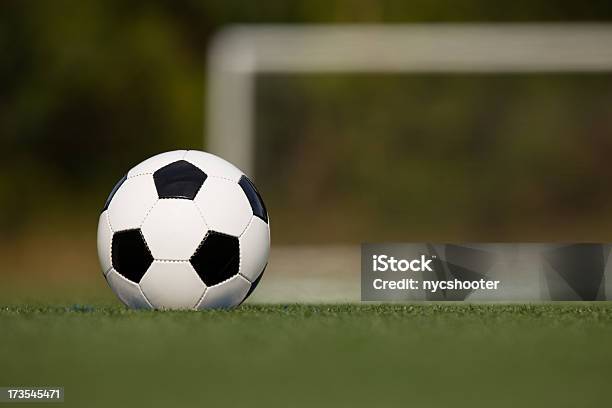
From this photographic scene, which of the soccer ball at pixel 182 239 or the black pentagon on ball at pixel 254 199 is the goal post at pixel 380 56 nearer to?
the black pentagon on ball at pixel 254 199

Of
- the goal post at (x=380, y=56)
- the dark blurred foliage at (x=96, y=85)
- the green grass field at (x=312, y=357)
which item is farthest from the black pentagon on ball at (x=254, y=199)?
the dark blurred foliage at (x=96, y=85)

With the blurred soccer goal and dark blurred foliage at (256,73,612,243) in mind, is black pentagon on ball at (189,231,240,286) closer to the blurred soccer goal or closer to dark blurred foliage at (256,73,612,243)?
the blurred soccer goal

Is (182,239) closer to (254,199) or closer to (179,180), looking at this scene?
(179,180)

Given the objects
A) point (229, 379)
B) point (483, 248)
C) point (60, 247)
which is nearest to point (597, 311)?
point (483, 248)

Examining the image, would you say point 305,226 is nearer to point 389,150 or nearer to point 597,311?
point 389,150

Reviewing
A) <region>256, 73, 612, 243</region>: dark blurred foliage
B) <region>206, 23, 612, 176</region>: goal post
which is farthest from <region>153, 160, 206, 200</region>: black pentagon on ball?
<region>256, 73, 612, 243</region>: dark blurred foliage

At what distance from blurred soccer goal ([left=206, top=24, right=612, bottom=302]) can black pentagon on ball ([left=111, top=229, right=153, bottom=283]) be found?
4.90 m

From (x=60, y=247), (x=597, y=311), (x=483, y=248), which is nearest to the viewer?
(x=597, y=311)

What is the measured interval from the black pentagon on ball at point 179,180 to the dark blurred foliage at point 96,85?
946 cm

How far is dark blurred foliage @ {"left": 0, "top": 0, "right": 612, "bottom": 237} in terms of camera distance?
1427 cm

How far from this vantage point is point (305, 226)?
10.3 m

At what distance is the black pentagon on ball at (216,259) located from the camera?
4566 millimetres

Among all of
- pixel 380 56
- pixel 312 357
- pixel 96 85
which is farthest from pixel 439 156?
pixel 312 357

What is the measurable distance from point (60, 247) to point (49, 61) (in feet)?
8.16
